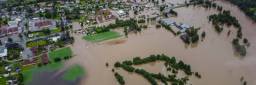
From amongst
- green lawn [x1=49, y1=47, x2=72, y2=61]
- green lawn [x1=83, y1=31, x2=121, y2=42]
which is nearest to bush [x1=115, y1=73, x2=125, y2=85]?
green lawn [x1=49, y1=47, x2=72, y2=61]

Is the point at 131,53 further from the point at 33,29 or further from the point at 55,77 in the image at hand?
the point at 33,29

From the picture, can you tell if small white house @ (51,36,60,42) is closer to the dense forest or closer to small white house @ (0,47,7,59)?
small white house @ (0,47,7,59)

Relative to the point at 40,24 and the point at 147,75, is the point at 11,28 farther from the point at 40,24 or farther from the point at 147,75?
the point at 147,75

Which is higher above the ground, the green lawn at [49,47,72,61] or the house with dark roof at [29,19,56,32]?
the house with dark roof at [29,19,56,32]

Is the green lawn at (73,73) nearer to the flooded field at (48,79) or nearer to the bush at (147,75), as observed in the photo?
the flooded field at (48,79)

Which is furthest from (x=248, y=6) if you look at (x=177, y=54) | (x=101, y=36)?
(x=101, y=36)
